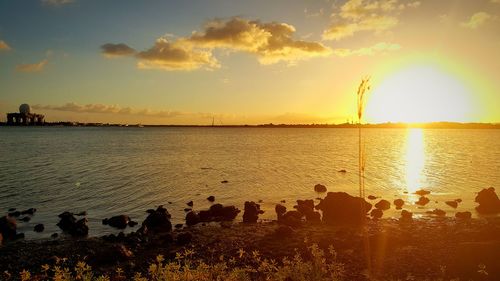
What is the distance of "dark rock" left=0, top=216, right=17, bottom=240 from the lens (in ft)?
83.7

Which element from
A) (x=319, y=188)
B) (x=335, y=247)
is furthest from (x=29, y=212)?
(x=319, y=188)

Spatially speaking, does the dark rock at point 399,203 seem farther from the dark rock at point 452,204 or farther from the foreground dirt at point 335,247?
the foreground dirt at point 335,247

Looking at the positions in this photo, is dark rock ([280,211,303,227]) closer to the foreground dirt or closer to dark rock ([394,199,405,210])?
the foreground dirt

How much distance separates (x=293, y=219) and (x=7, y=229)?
2011cm

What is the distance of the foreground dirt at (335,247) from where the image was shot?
50.5 feet

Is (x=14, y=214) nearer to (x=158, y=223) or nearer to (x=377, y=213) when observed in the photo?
(x=158, y=223)

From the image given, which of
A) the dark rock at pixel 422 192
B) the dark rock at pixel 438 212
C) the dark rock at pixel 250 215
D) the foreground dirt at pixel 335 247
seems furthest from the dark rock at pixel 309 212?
the dark rock at pixel 422 192

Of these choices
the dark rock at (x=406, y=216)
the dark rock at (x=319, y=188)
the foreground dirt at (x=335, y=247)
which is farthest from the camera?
the dark rock at (x=319, y=188)

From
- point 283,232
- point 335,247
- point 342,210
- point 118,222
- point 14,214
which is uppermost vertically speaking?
point 342,210

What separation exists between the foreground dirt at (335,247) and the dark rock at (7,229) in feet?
5.96

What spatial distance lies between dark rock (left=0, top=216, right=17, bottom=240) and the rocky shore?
0.06 metres

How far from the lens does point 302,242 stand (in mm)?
22000

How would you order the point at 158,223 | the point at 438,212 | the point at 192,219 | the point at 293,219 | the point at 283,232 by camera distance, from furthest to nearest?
1. the point at 438,212
2. the point at 192,219
3. the point at 293,219
4. the point at 158,223
5. the point at 283,232

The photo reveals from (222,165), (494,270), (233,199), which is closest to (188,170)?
(222,165)
